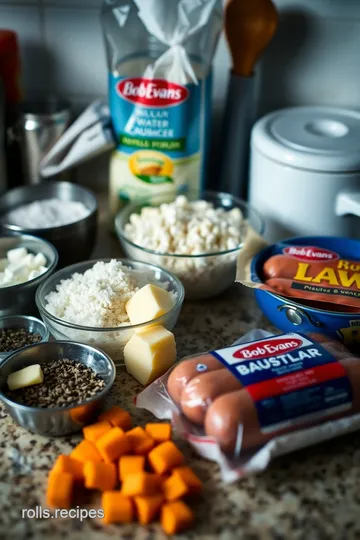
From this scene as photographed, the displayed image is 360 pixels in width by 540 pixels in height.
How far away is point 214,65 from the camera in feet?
4.35

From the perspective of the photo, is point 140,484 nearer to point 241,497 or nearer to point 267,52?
point 241,497

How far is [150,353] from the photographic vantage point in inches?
34.9

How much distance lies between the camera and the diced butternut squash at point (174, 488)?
71cm

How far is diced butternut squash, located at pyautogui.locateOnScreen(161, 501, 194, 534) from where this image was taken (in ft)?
2.26

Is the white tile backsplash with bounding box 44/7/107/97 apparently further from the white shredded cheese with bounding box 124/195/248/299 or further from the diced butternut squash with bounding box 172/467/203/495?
the diced butternut squash with bounding box 172/467/203/495

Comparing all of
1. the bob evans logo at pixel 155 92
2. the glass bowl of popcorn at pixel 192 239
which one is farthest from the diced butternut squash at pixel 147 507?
the bob evans logo at pixel 155 92

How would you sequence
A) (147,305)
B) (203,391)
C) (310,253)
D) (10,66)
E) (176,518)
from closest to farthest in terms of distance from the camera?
(176,518) < (203,391) < (147,305) < (310,253) < (10,66)

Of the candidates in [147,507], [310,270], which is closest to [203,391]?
[147,507]

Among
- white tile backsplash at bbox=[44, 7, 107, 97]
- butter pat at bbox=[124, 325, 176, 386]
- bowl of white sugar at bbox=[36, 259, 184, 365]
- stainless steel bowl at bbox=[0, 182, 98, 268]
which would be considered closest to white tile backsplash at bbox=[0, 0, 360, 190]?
white tile backsplash at bbox=[44, 7, 107, 97]

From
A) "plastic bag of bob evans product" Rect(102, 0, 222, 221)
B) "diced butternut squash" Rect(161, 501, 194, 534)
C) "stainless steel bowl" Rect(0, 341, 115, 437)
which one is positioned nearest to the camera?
"diced butternut squash" Rect(161, 501, 194, 534)

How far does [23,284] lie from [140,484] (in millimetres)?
402

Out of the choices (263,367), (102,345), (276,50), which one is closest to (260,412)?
(263,367)

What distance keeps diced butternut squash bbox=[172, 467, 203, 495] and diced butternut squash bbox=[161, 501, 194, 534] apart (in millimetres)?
27

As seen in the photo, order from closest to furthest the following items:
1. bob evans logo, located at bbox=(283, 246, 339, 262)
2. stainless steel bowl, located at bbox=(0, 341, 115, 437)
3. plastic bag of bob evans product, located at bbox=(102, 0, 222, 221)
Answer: stainless steel bowl, located at bbox=(0, 341, 115, 437) → bob evans logo, located at bbox=(283, 246, 339, 262) → plastic bag of bob evans product, located at bbox=(102, 0, 222, 221)
